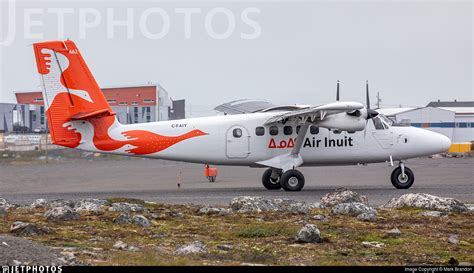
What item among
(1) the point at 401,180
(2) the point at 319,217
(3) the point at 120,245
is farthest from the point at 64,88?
(3) the point at 120,245

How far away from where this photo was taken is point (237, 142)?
2970cm

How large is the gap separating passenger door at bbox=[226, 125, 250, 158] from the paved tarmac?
4.34ft

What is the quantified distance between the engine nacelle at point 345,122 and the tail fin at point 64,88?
7.53m

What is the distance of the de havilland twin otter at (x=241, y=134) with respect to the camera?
92.9ft

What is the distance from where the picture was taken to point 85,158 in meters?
54.7

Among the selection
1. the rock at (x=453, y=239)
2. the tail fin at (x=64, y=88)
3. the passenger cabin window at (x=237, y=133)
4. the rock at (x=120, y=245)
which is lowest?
the rock at (x=453, y=239)

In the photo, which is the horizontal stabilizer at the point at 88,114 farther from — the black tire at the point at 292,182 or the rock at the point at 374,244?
the rock at the point at 374,244

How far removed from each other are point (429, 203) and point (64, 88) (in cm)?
1381

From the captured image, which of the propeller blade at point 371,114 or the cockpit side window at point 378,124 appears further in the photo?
the cockpit side window at point 378,124

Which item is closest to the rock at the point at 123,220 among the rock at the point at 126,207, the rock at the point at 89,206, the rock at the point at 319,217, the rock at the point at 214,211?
the rock at the point at 89,206

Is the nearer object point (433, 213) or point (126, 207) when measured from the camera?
point (433, 213)

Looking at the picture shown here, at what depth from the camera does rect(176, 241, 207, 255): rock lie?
486 inches

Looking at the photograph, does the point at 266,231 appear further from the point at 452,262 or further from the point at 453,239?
the point at 452,262

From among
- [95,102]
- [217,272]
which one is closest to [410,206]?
[217,272]
